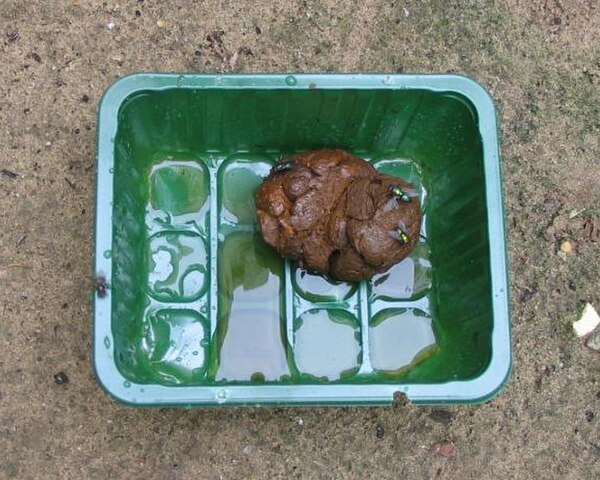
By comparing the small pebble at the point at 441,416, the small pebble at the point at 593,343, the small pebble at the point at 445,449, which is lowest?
the small pebble at the point at 445,449

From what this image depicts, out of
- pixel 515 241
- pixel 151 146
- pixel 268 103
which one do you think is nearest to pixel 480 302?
pixel 515 241

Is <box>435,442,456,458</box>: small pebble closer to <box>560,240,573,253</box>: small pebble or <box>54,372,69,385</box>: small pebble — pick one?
<box>560,240,573,253</box>: small pebble

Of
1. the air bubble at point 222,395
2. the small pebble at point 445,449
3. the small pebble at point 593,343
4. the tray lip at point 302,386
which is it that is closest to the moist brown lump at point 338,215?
the tray lip at point 302,386

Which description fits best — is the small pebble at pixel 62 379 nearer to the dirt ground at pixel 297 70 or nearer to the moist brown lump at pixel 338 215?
the dirt ground at pixel 297 70

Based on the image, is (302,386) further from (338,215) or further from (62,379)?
(62,379)

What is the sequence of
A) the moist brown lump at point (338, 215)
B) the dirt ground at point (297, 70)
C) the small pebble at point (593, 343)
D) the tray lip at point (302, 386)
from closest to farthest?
the tray lip at point (302, 386) → the moist brown lump at point (338, 215) → the dirt ground at point (297, 70) → the small pebble at point (593, 343)

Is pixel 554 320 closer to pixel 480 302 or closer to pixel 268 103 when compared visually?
pixel 480 302
